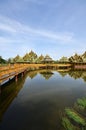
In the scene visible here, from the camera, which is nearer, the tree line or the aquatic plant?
the aquatic plant

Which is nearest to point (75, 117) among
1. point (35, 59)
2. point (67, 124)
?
point (67, 124)

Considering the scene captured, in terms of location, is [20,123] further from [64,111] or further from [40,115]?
[64,111]

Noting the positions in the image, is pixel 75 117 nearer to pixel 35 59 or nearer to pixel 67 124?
pixel 67 124

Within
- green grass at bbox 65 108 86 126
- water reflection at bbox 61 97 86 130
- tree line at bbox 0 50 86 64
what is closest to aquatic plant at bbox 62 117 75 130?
water reflection at bbox 61 97 86 130

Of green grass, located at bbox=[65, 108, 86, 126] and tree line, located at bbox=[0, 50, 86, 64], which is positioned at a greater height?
tree line, located at bbox=[0, 50, 86, 64]

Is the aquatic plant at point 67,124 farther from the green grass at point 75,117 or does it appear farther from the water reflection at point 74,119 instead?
the green grass at point 75,117

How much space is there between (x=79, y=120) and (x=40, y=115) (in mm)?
2459

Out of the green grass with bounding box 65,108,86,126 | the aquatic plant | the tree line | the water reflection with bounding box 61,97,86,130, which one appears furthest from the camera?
the tree line

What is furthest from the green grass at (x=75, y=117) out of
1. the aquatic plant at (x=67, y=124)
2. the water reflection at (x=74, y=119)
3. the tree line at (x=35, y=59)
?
the tree line at (x=35, y=59)

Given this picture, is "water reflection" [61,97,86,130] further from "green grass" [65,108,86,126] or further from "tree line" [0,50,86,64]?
"tree line" [0,50,86,64]

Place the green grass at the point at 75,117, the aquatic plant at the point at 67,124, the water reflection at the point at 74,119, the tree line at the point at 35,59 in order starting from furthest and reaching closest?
the tree line at the point at 35,59, the green grass at the point at 75,117, the water reflection at the point at 74,119, the aquatic plant at the point at 67,124

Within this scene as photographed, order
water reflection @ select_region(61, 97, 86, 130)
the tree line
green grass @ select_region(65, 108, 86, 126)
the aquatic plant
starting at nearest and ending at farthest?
the aquatic plant
water reflection @ select_region(61, 97, 86, 130)
green grass @ select_region(65, 108, 86, 126)
the tree line

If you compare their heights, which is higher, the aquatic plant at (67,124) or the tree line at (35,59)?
the tree line at (35,59)

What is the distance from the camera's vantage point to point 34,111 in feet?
36.0
